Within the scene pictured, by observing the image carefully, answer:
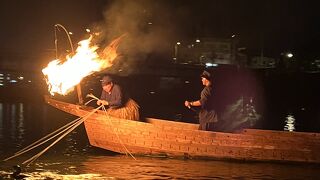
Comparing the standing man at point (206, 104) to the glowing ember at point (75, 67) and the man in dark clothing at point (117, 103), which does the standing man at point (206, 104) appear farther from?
the glowing ember at point (75, 67)

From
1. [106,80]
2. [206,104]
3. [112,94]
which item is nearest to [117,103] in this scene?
[112,94]

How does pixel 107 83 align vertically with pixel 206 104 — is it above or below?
above

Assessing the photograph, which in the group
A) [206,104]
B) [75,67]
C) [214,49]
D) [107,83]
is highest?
[214,49]

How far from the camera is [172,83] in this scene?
76.9 metres

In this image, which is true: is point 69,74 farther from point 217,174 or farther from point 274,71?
point 274,71

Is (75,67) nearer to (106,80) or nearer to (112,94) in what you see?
(106,80)

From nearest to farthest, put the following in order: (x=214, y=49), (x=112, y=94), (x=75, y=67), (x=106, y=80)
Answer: (x=75, y=67) → (x=106, y=80) → (x=112, y=94) → (x=214, y=49)

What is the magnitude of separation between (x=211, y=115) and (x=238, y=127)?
122cm

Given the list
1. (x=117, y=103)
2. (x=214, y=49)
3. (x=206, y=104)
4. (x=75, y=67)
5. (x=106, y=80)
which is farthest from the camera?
(x=214, y=49)

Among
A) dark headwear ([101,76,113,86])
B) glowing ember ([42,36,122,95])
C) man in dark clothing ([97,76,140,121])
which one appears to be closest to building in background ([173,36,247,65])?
man in dark clothing ([97,76,140,121])

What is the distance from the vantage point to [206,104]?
50.5 ft

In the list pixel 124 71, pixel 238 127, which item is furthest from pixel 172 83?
pixel 238 127

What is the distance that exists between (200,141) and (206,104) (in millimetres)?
1105

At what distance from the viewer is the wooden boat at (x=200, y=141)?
1509cm
